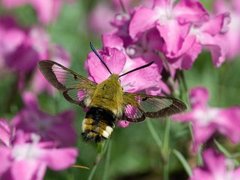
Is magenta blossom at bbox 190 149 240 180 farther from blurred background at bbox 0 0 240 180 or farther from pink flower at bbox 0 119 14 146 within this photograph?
pink flower at bbox 0 119 14 146

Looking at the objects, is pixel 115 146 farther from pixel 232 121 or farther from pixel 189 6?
pixel 189 6

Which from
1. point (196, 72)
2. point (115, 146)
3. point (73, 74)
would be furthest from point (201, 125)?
point (196, 72)

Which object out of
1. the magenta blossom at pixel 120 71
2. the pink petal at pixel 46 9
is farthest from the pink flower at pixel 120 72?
the pink petal at pixel 46 9

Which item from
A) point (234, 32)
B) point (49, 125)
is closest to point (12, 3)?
point (234, 32)

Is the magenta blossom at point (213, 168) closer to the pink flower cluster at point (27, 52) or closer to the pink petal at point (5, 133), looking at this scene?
the pink petal at point (5, 133)

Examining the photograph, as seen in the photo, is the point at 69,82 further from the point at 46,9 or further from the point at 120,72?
the point at 46,9

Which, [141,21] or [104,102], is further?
[141,21]

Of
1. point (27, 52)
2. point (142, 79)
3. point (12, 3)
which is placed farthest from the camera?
point (12, 3)
